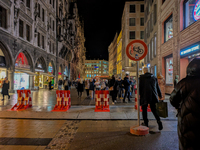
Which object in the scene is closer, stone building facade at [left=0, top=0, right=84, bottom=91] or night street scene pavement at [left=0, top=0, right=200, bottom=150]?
night street scene pavement at [left=0, top=0, right=200, bottom=150]

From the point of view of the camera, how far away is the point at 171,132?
5.05 m

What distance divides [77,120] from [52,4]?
103ft

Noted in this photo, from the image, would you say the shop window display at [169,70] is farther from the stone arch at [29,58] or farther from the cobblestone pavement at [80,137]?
the stone arch at [29,58]

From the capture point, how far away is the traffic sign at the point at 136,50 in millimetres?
5238

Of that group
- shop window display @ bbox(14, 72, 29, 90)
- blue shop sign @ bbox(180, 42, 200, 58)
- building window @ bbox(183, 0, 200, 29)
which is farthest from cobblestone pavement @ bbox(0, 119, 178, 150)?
shop window display @ bbox(14, 72, 29, 90)

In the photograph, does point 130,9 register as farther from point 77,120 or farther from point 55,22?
point 77,120

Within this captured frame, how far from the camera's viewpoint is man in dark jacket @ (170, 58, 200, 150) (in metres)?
2.30

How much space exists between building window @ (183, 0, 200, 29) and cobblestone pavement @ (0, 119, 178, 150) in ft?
30.2

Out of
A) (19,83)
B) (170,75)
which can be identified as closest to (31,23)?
(19,83)

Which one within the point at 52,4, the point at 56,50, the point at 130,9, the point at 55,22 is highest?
the point at 130,9

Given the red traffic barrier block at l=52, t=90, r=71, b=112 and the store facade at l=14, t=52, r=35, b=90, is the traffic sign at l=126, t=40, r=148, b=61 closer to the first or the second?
the red traffic barrier block at l=52, t=90, r=71, b=112

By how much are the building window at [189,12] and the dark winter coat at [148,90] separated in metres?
8.83

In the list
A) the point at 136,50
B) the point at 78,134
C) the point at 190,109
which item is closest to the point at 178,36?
the point at 136,50

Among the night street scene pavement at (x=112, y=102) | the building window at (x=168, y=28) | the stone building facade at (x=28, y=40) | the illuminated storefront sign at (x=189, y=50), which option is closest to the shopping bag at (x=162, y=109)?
the night street scene pavement at (x=112, y=102)
